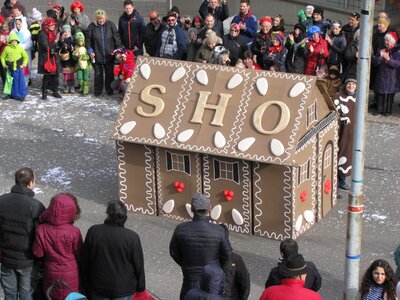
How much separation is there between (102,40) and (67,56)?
2.25ft

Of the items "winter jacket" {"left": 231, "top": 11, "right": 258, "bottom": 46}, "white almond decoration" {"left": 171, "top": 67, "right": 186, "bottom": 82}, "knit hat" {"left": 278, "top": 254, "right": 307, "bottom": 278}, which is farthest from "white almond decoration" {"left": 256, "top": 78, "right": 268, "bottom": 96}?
"winter jacket" {"left": 231, "top": 11, "right": 258, "bottom": 46}

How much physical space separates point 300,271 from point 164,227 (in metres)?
4.07

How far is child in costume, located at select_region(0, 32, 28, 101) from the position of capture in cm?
1527

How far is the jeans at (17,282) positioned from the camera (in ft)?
26.0

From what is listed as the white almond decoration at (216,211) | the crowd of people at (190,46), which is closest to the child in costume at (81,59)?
the crowd of people at (190,46)

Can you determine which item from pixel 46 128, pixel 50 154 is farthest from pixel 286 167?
pixel 46 128

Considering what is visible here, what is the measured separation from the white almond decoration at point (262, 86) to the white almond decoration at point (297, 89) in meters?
0.30

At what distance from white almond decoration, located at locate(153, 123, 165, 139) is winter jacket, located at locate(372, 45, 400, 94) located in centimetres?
536

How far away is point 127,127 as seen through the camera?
10477 millimetres

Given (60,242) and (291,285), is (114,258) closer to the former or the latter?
(60,242)

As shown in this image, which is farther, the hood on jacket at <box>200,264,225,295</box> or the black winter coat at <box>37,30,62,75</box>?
the black winter coat at <box>37,30,62,75</box>

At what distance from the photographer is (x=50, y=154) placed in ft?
42.7

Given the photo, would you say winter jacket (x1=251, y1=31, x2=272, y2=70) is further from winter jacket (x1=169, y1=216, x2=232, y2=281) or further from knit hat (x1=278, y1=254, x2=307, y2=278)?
knit hat (x1=278, y1=254, x2=307, y2=278)

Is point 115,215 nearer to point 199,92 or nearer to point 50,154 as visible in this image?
point 199,92
